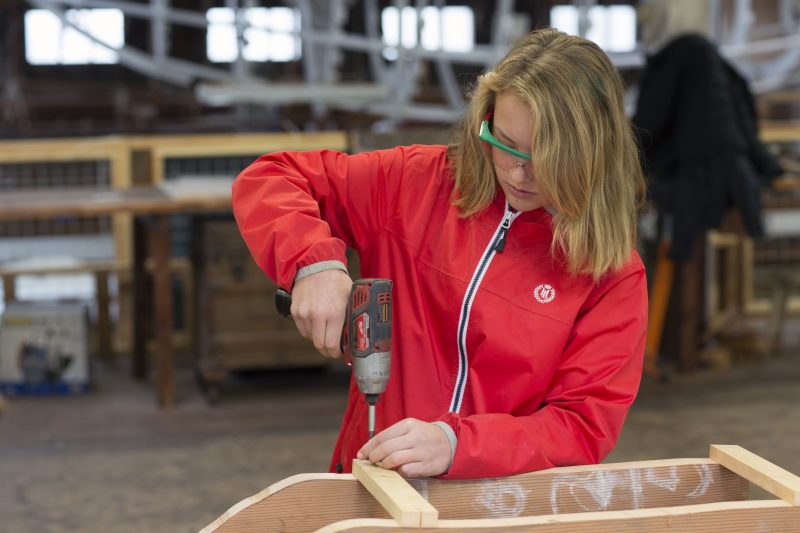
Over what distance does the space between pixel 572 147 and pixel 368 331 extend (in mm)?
435

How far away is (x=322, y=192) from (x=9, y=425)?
3.80 metres

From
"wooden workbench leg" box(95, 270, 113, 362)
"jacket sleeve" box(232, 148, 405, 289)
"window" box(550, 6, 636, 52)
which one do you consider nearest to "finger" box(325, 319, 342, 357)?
"jacket sleeve" box(232, 148, 405, 289)

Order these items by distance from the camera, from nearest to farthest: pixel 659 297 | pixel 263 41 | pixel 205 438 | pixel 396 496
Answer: pixel 396 496
pixel 205 438
pixel 659 297
pixel 263 41

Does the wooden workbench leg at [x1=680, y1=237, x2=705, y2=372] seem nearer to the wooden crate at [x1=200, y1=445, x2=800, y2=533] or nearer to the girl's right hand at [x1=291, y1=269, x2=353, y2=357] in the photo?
the wooden crate at [x1=200, y1=445, x2=800, y2=533]

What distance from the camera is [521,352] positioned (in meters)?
1.85

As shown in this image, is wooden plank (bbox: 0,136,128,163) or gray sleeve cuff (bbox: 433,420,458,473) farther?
wooden plank (bbox: 0,136,128,163)

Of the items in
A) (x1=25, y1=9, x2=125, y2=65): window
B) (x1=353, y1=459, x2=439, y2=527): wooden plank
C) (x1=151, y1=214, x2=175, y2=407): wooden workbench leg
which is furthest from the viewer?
(x1=25, y1=9, x2=125, y2=65): window

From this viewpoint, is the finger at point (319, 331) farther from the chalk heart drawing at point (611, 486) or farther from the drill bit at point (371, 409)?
the chalk heart drawing at point (611, 486)

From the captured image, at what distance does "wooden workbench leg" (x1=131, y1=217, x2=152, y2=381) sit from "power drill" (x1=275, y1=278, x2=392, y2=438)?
14.4 ft

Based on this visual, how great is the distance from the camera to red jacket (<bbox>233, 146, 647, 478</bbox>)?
1772 millimetres

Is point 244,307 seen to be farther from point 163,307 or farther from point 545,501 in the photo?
point 545,501

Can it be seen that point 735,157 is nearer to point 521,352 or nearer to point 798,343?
point 798,343

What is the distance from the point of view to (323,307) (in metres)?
1.71

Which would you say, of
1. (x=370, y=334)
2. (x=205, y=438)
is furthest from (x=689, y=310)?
(x=370, y=334)
